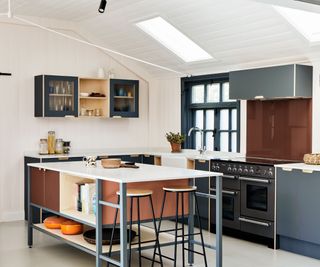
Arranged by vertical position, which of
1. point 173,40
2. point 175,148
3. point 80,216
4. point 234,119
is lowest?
point 80,216

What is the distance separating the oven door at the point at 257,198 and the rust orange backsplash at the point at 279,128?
64cm

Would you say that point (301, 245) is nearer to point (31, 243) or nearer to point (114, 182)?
point (114, 182)

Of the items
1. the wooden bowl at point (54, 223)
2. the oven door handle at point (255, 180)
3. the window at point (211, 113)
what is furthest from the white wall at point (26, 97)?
the oven door handle at point (255, 180)

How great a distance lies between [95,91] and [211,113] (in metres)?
1.92

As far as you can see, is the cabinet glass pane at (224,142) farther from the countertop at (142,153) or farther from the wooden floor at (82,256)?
the wooden floor at (82,256)

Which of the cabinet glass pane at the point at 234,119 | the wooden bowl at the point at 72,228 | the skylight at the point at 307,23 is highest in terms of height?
the skylight at the point at 307,23

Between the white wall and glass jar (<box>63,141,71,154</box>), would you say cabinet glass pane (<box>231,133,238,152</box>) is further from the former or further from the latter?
glass jar (<box>63,141,71,154</box>)

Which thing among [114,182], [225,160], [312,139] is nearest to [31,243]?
[114,182]

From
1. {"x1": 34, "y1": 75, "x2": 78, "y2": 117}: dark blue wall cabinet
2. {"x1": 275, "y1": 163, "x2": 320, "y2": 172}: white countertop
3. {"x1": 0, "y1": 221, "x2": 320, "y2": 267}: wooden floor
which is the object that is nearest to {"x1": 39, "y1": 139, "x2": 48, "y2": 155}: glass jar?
{"x1": 34, "y1": 75, "x2": 78, "y2": 117}: dark blue wall cabinet

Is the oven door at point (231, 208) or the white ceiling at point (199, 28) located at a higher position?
the white ceiling at point (199, 28)

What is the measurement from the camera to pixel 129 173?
16.7 ft

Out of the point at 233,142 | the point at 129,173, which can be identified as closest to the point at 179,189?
the point at 129,173

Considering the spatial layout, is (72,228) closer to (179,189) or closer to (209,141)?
(179,189)

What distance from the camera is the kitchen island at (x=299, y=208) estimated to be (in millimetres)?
5688
